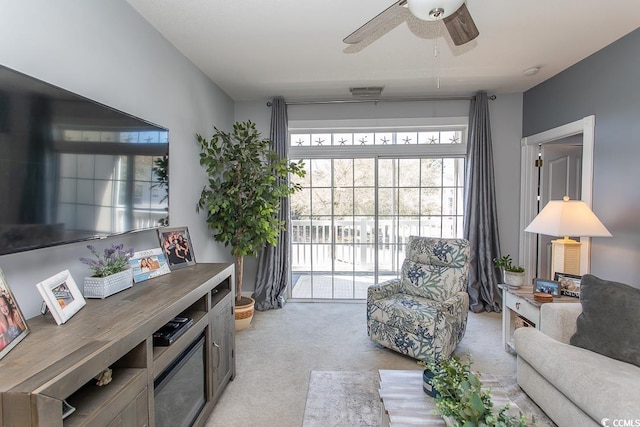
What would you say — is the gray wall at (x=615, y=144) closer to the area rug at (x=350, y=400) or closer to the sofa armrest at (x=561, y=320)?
the sofa armrest at (x=561, y=320)

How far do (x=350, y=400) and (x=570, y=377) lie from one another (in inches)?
49.7

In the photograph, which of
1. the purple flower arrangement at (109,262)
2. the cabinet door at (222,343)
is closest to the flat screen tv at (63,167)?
the purple flower arrangement at (109,262)

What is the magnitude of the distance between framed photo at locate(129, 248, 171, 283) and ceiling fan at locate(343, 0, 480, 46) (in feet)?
5.99

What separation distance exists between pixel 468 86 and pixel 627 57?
1.36 meters

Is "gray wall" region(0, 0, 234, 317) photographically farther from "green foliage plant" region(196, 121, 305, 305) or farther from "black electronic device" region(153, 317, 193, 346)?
"black electronic device" region(153, 317, 193, 346)

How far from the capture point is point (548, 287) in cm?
246

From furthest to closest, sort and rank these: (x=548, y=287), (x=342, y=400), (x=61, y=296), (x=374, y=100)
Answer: (x=374, y=100) → (x=548, y=287) → (x=342, y=400) → (x=61, y=296)

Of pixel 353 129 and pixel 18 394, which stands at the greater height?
pixel 353 129

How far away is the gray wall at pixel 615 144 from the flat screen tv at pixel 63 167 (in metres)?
3.54

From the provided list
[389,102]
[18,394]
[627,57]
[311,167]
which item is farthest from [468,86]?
[18,394]

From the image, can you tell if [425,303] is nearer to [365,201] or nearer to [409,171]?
[365,201]

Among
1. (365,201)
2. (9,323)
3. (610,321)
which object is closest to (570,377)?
(610,321)

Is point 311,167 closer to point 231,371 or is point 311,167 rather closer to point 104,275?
point 231,371

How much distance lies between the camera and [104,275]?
1.56 m
